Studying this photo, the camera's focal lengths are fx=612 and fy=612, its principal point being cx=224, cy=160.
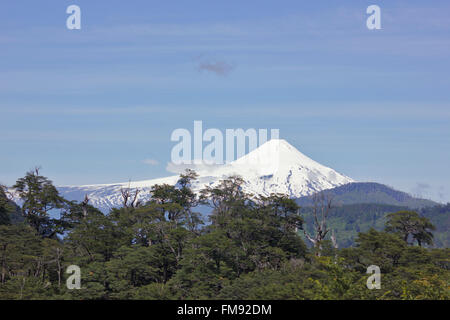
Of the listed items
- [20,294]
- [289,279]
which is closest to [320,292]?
[289,279]

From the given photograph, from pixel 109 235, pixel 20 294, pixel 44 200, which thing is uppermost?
pixel 44 200

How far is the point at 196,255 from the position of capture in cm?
6384

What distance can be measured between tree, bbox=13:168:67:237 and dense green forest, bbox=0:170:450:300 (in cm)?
19

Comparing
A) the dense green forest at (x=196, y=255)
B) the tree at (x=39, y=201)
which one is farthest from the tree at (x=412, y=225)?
the tree at (x=39, y=201)

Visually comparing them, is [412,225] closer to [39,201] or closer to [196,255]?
[196,255]

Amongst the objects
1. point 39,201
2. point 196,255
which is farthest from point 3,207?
point 196,255

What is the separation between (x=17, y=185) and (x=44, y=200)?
4.53m

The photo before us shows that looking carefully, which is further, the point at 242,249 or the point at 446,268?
the point at 446,268

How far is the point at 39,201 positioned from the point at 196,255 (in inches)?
1253

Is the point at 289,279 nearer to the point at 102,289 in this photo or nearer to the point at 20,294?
the point at 102,289

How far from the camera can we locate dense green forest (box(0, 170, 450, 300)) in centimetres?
5797

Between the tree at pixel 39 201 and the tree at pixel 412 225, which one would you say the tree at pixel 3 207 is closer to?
the tree at pixel 39 201

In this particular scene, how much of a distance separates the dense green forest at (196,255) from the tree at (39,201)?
0.19m
